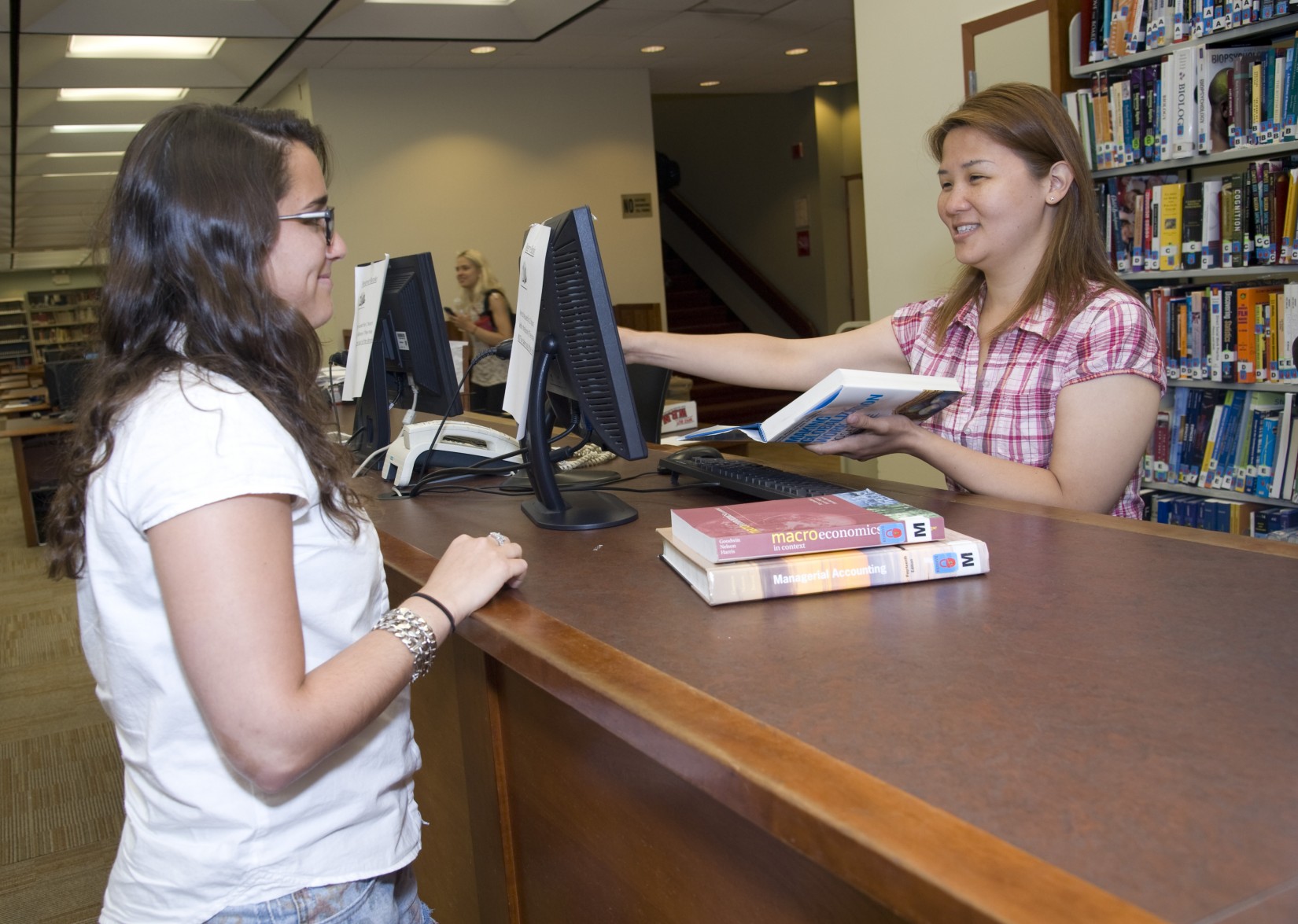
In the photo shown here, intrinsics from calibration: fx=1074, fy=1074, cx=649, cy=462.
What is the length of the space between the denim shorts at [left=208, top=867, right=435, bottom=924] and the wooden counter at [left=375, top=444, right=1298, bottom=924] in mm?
230

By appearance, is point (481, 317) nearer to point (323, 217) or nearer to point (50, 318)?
point (323, 217)

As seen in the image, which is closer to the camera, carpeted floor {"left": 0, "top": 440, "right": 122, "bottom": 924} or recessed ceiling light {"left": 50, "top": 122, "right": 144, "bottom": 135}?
carpeted floor {"left": 0, "top": 440, "right": 122, "bottom": 924}

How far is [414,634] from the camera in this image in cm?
106

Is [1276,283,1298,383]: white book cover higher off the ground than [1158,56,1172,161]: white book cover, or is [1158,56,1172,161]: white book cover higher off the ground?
[1158,56,1172,161]: white book cover

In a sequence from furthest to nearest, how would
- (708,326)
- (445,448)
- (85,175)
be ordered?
(708,326)
(85,175)
(445,448)

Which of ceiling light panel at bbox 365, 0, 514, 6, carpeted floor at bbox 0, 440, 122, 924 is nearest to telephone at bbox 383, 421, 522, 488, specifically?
carpeted floor at bbox 0, 440, 122, 924

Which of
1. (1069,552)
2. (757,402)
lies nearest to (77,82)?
(757,402)

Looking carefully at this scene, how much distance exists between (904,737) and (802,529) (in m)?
0.40

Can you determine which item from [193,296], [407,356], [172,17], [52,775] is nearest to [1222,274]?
[407,356]

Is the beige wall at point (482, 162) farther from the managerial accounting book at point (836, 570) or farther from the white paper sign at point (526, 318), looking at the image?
the managerial accounting book at point (836, 570)

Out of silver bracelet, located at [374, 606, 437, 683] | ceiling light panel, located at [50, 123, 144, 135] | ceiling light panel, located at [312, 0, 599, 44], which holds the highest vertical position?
ceiling light panel, located at [312, 0, 599, 44]

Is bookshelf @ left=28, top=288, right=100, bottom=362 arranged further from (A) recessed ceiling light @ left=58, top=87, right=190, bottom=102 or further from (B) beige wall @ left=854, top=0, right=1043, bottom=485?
(B) beige wall @ left=854, top=0, right=1043, bottom=485

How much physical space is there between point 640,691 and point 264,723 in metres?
0.31

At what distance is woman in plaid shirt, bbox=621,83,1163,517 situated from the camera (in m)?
1.69
